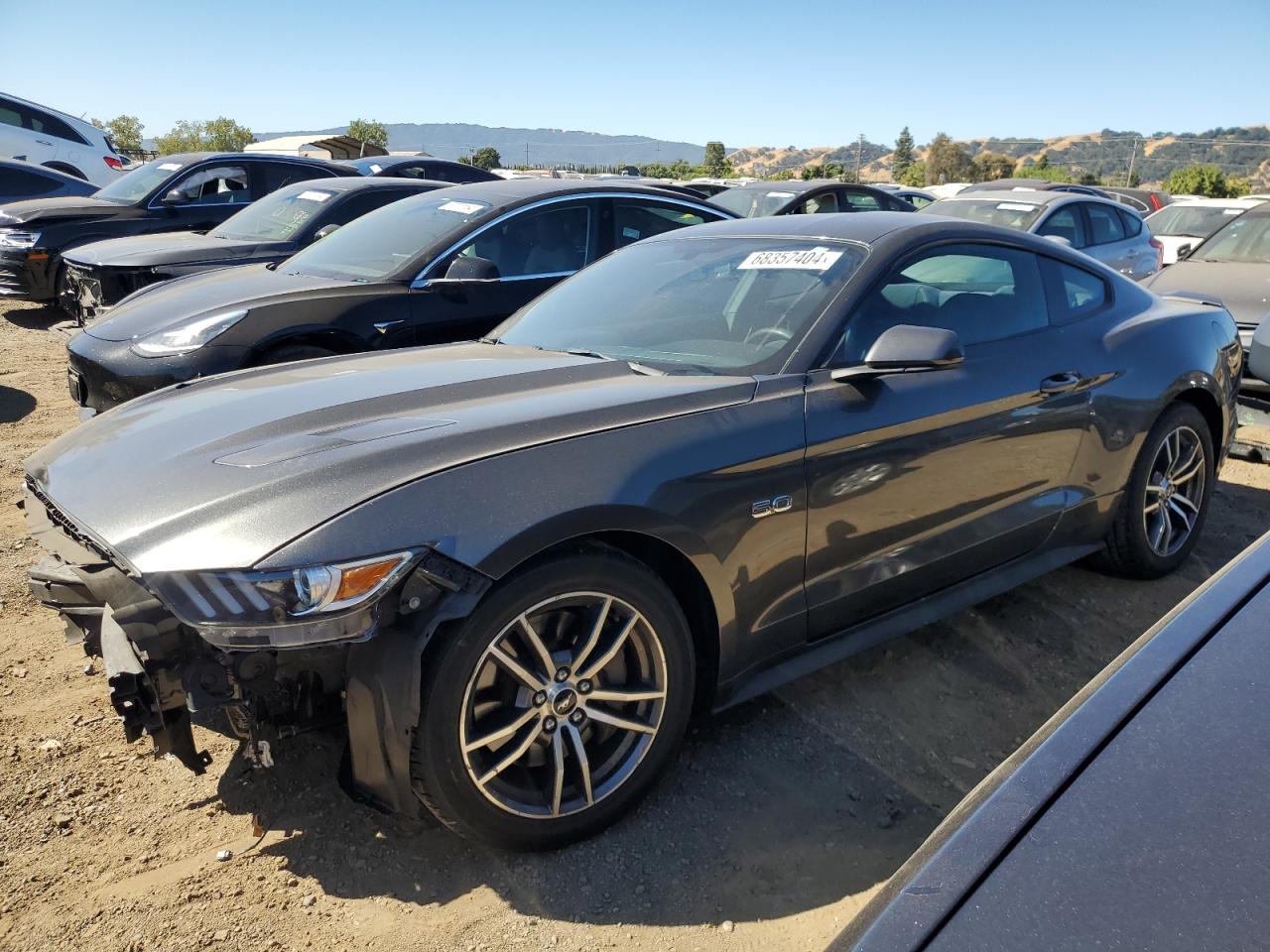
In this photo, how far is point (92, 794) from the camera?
2.64 meters

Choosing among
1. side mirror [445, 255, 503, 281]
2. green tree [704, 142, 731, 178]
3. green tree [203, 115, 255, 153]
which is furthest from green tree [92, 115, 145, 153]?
side mirror [445, 255, 503, 281]

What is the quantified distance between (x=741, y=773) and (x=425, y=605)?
3.88 feet

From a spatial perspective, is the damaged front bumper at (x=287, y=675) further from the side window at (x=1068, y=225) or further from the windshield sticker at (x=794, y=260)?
the side window at (x=1068, y=225)

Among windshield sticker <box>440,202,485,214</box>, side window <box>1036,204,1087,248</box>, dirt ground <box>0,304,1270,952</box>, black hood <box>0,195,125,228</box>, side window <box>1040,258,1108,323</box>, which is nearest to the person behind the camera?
dirt ground <box>0,304,1270,952</box>

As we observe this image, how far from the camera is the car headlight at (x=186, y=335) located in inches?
189

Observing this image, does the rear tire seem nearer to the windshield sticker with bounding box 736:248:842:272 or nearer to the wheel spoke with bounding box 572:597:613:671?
the windshield sticker with bounding box 736:248:842:272

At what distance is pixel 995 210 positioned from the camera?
33.1ft

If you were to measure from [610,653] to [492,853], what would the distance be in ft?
2.00

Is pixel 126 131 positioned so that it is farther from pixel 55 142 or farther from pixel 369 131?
pixel 55 142

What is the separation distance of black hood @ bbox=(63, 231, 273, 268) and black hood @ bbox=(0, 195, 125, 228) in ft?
6.45

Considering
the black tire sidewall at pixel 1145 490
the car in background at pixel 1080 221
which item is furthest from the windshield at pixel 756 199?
the black tire sidewall at pixel 1145 490

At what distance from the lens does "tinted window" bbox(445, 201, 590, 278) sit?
5.63 metres

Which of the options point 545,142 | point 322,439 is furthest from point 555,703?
point 545,142

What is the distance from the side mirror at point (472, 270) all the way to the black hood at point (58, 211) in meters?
6.15
